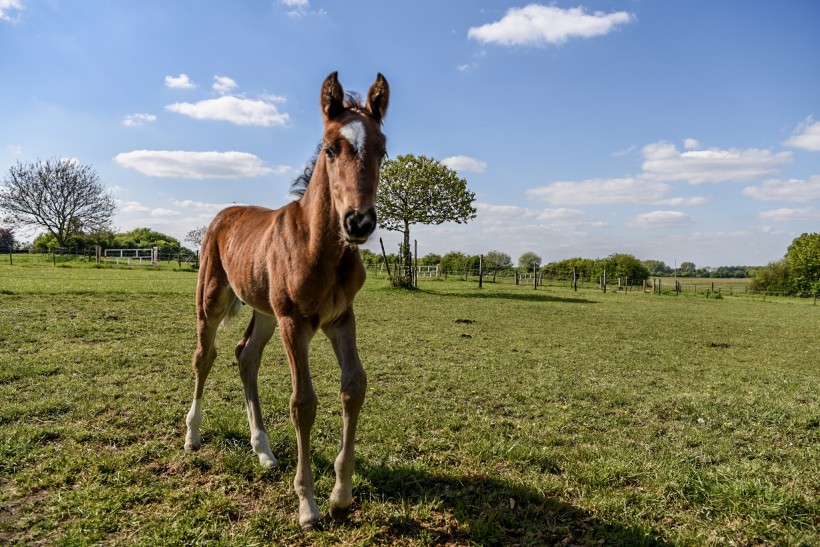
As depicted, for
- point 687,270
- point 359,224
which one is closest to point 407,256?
point 359,224

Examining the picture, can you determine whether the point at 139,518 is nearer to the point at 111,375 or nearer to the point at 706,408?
the point at 111,375

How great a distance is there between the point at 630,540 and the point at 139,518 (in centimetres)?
328

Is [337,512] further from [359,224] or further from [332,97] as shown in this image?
[332,97]

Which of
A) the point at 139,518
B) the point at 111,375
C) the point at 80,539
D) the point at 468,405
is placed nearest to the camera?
the point at 80,539

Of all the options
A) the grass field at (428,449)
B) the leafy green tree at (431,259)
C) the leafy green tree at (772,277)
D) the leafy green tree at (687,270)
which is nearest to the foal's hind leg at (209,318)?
the grass field at (428,449)

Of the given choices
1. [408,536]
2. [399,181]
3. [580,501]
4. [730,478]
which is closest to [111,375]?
[408,536]

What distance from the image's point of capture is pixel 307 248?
10.8ft

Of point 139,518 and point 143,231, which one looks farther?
point 143,231

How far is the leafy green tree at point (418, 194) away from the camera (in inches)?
1077

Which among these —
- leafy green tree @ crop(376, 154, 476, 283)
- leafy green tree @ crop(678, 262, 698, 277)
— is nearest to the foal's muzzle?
leafy green tree @ crop(376, 154, 476, 283)

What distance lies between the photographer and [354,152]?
286cm

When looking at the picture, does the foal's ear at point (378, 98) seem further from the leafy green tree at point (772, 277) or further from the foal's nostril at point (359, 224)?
the leafy green tree at point (772, 277)

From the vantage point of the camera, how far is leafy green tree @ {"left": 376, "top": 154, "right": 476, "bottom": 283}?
27.3m

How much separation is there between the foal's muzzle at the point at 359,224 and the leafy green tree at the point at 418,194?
80.3 feet
